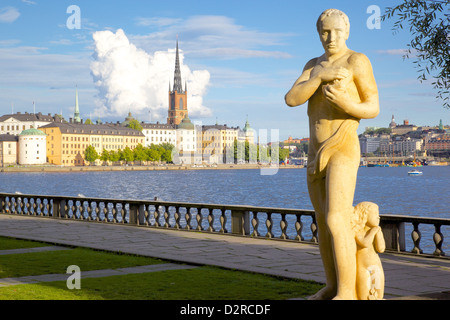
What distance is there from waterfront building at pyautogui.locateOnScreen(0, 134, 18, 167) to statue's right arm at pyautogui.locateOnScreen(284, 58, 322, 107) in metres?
185

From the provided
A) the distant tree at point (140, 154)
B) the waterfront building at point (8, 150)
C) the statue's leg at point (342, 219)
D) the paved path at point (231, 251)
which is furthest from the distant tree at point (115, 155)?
the statue's leg at point (342, 219)

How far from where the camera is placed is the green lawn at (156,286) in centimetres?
857

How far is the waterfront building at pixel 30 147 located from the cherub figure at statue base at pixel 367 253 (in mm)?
182111

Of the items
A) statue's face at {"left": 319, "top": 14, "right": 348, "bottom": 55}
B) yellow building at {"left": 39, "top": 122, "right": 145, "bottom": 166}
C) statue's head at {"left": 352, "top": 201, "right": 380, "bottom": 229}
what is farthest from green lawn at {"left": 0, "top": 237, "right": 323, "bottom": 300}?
yellow building at {"left": 39, "top": 122, "right": 145, "bottom": 166}

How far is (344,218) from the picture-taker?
6098 mm

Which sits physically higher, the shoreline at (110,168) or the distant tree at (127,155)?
the distant tree at (127,155)

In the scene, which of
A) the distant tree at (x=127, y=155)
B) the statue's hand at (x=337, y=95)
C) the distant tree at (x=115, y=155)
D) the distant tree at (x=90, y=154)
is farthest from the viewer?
the distant tree at (x=127, y=155)

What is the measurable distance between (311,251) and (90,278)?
5124mm

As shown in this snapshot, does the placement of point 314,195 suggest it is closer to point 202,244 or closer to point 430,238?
point 202,244

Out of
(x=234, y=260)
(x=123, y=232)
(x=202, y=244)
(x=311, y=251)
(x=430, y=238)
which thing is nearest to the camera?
(x=234, y=260)

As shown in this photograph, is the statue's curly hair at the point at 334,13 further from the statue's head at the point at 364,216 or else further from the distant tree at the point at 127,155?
the distant tree at the point at 127,155

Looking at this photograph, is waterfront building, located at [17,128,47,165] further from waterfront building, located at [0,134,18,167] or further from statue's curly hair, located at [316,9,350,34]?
statue's curly hair, located at [316,9,350,34]

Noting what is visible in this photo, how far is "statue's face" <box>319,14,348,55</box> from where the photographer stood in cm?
627

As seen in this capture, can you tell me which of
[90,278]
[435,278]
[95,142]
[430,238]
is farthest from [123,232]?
[95,142]
